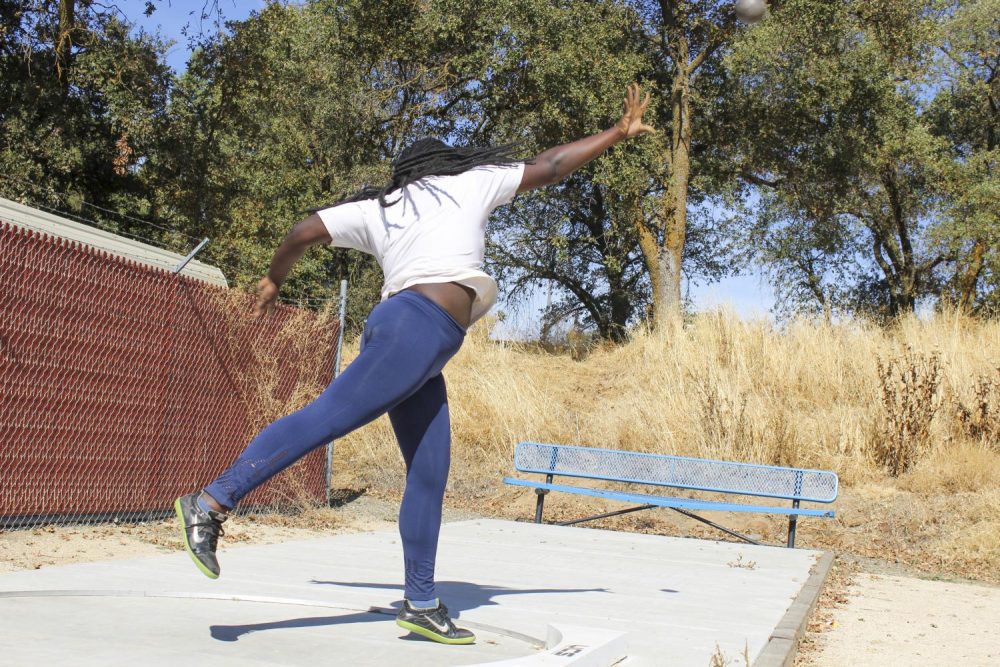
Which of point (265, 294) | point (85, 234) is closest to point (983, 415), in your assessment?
point (265, 294)

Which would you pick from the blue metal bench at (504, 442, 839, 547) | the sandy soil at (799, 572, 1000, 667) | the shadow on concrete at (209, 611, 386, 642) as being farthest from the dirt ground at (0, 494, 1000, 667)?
the shadow on concrete at (209, 611, 386, 642)

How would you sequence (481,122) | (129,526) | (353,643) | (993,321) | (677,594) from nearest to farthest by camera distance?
1. (353,643)
2. (677,594)
3. (129,526)
4. (993,321)
5. (481,122)

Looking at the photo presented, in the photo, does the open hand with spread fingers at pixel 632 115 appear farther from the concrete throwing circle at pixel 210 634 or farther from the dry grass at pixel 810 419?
the dry grass at pixel 810 419

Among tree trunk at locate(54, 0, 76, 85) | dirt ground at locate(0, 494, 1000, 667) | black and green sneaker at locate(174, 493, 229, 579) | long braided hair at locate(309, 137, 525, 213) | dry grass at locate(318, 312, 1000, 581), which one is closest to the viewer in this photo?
black and green sneaker at locate(174, 493, 229, 579)

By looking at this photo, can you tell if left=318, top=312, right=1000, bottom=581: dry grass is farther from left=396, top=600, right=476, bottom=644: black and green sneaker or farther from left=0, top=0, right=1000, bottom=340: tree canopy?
left=396, top=600, right=476, bottom=644: black and green sneaker

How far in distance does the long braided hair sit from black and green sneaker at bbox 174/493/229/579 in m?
1.18

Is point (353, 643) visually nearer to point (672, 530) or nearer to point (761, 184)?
point (672, 530)

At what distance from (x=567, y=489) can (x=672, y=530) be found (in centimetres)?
183

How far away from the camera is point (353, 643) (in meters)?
3.64

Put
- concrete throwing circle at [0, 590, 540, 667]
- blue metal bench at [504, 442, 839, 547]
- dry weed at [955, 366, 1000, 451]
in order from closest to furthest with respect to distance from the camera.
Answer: concrete throwing circle at [0, 590, 540, 667], blue metal bench at [504, 442, 839, 547], dry weed at [955, 366, 1000, 451]

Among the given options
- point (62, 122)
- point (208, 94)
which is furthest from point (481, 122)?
point (62, 122)

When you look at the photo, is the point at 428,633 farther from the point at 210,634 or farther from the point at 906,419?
the point at 906,419

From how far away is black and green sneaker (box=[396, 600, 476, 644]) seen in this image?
12.3 feet

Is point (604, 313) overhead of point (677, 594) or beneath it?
overhead
